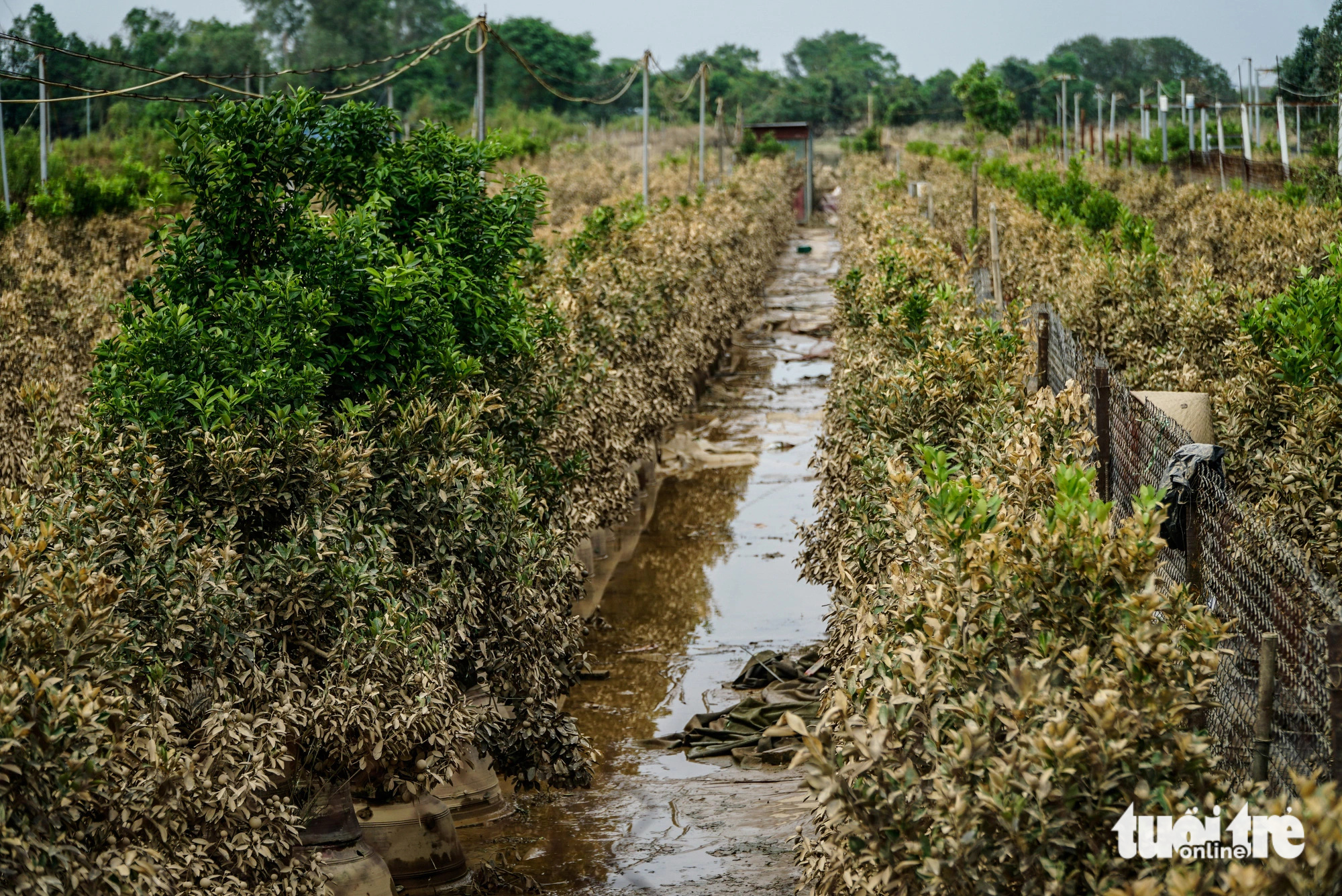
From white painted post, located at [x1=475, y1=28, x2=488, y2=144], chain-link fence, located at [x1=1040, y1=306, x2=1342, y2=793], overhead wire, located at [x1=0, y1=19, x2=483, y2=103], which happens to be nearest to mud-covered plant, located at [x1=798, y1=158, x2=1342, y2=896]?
chain-link fence, located at [x1=1040, y1=306, x2=1342, y2=793]

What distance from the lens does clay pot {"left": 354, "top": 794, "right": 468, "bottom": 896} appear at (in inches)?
269

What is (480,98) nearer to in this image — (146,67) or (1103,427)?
(146,67)

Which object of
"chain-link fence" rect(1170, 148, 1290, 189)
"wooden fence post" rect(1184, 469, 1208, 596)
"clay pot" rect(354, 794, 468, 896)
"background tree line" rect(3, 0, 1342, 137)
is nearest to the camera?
"wooden fence post" rect(1184, 469, 1208, 596)

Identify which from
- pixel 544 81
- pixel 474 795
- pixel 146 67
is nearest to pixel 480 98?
pixel 146 67

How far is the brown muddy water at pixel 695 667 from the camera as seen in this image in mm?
7156

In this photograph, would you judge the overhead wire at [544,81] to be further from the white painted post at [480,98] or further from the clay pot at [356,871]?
the clay pot at [356,871]

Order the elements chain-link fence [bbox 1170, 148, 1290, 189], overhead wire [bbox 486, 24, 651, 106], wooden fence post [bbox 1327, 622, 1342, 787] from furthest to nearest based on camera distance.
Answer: chain-link fence [bbox 1170, 148, 1290, 189] → overhead wire [bbox 486, 24, 651, 106] → wooden fence post [bbox 1327, 622, 1342, 787]

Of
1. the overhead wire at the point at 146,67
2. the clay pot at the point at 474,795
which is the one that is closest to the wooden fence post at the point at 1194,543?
the clay pot at the point at 474,795

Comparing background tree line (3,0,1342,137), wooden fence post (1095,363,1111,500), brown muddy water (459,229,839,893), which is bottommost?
brown muddy water (459,229,839,893)

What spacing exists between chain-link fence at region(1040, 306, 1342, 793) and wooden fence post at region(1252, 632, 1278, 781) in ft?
0.30

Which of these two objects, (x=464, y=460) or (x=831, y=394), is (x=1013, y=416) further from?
(x=831, y=394)

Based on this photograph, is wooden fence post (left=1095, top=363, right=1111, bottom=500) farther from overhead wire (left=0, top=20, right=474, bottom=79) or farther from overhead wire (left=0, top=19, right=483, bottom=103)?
overhead wire (left=0, top=20, right=474, bottom=79)

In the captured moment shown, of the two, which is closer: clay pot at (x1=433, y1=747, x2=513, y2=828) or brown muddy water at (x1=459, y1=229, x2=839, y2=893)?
brown muddy water at (x1=459, y1=229, x2=839, y2=893)

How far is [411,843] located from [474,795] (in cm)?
102
